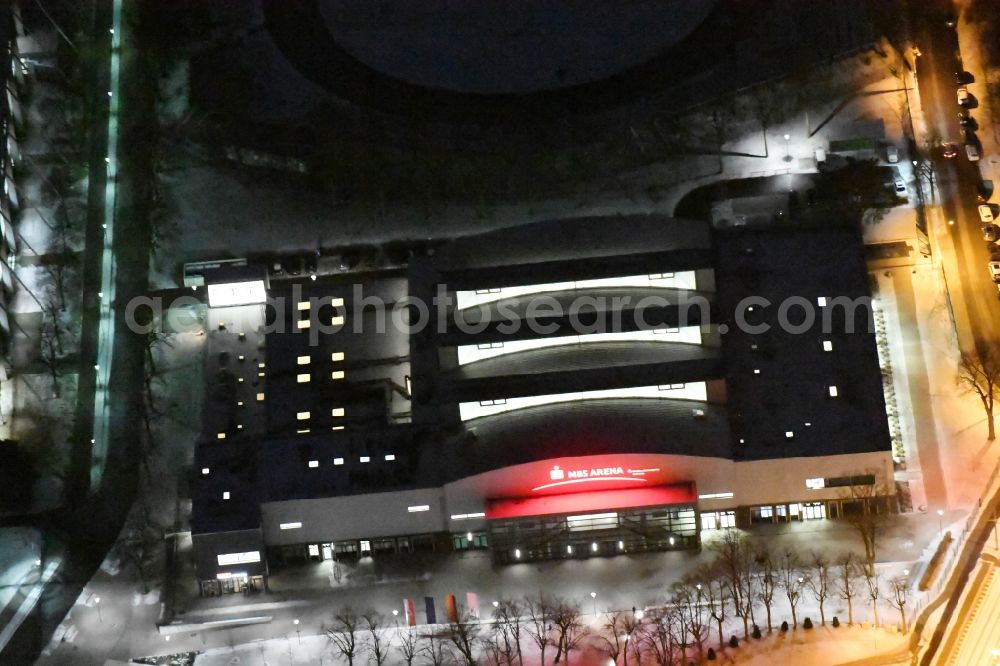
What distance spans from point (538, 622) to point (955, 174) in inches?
2080

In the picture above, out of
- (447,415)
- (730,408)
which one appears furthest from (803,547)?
(447,415)

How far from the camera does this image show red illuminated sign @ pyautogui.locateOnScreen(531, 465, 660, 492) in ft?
302

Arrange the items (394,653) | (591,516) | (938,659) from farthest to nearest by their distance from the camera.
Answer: (591,516) < (394,653) < (938,659)

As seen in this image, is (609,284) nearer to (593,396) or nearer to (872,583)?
(593,396)

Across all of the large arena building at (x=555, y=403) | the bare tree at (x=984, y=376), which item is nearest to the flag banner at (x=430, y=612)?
the large arena building at (x=555, y=403)

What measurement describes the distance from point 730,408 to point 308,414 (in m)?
30.5

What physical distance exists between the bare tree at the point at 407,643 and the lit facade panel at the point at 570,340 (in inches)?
857

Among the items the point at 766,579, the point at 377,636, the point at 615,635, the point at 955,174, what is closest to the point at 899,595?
the point at 766,579

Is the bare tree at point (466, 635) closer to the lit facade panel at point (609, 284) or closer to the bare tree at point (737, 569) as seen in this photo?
the bare tree at point (737, 569)

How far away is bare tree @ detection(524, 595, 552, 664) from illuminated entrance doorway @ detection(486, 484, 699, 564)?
4833 millimetres

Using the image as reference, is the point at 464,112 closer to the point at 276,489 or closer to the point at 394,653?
the point at 276,489

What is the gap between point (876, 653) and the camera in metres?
80.2

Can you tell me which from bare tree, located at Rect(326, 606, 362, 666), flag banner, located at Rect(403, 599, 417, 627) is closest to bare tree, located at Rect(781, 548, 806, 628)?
flag banner, located at Rect(403, 599, 417, 627)

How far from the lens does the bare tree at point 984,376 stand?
96.2m
